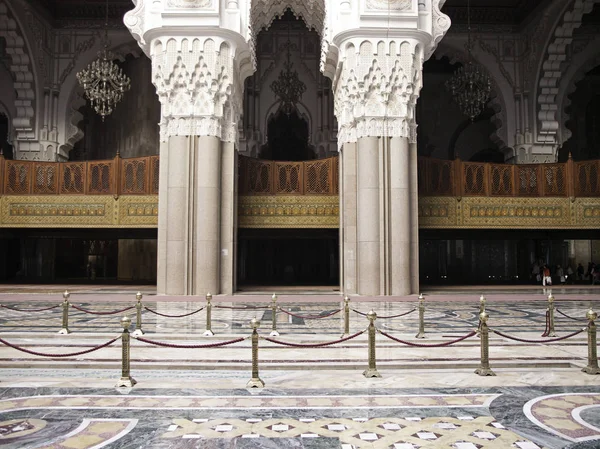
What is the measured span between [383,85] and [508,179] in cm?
436

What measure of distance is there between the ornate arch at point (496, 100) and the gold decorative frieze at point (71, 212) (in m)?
9.62

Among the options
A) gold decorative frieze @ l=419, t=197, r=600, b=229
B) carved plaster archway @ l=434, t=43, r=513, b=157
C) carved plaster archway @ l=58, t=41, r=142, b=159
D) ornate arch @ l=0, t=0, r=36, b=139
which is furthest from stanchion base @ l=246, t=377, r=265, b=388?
carved plaster archway @ l=434, t=43, r=513, b=157

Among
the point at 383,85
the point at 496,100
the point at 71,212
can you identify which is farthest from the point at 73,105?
the point at 496,100

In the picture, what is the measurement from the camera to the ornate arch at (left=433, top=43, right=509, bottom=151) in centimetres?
1567

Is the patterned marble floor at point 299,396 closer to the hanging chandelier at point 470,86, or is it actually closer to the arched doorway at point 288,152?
the arched doorway at point 288,152

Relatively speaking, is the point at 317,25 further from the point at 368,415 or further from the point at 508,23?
the point at 368,415

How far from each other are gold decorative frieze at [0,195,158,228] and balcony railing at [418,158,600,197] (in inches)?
265

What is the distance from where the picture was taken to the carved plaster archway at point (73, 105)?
15.3 m

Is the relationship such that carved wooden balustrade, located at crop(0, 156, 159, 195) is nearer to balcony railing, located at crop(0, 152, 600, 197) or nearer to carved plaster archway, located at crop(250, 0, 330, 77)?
balcony railing, located at crop(0, 152, 600, 197)

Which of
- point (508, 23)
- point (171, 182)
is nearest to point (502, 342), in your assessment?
point (171, 182)

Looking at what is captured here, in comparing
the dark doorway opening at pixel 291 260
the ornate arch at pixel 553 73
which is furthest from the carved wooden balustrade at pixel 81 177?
the ornate arch at pixel 553 73

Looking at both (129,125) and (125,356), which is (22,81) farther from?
(125,356)

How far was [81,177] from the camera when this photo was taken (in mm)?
13078

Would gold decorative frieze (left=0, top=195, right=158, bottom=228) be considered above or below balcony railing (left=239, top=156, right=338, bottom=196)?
below
